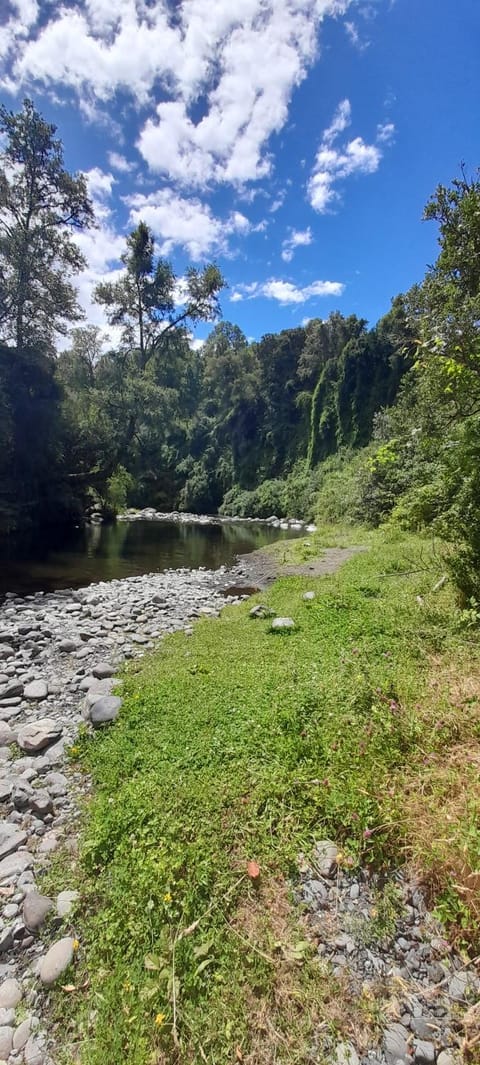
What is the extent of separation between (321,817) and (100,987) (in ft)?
5.17

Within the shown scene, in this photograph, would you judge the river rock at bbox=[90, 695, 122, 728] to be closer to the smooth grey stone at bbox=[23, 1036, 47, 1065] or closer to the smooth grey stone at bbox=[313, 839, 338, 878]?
the smooth grey stone at bbox=[23, 1036, 47, 1065]

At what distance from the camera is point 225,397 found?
2164 inches

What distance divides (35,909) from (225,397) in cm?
5650

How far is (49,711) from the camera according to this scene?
512cm

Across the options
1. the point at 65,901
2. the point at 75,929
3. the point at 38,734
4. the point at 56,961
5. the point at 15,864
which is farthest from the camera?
the point at 38,734

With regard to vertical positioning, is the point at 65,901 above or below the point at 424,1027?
below

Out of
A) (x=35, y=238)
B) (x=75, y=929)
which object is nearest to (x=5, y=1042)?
(x=75, y=929)

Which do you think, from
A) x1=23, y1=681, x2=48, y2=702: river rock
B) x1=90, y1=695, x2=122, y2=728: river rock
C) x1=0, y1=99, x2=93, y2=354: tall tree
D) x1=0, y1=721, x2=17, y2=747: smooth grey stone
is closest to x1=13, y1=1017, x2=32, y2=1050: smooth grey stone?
x1=90, y1=695, x2=122, y2=728: river rock

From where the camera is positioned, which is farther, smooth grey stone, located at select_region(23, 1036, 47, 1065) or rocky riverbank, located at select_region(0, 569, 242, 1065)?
rocky riverbank, located at select_region(0, 569, 242, 1065)

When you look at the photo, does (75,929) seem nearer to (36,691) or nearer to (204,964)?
(204,964)

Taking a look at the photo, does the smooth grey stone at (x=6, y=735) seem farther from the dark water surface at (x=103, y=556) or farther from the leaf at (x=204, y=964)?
the dark water surface at (x=103, y=556)

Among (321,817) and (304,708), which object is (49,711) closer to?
(304,708)

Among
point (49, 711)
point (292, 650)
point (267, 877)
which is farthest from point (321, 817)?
point (49, 711)

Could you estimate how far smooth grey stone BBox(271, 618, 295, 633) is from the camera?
6684mm
